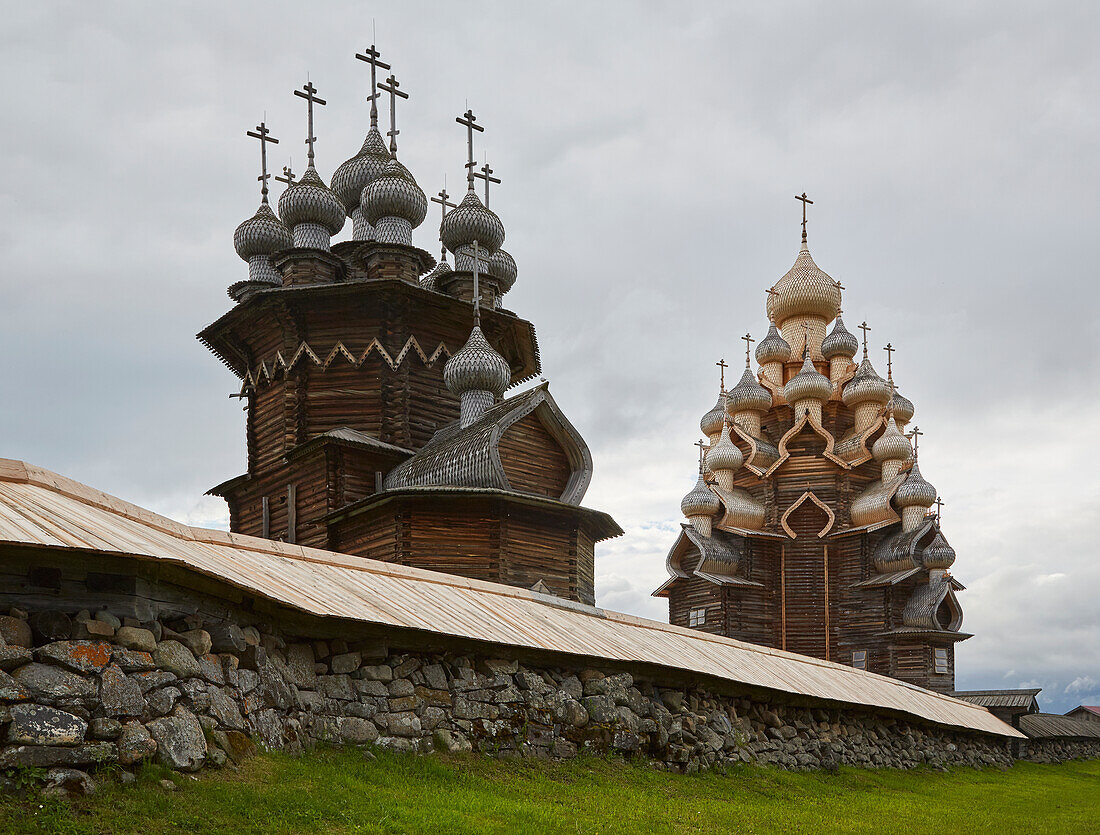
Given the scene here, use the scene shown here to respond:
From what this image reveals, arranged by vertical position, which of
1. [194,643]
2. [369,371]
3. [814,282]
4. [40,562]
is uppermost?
[814,282]

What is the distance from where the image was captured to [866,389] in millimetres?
34625

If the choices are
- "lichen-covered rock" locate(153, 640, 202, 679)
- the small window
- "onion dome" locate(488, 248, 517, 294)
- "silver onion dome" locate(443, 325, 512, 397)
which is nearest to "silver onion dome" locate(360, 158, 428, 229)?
"onion dome" locate(488, 248, 517, 294)

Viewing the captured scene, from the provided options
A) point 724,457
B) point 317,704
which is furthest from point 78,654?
point 724,457

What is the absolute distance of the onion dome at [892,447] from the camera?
3306cm

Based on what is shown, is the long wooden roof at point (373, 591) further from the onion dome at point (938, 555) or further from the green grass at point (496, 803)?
the onion dome at point (938, 555)

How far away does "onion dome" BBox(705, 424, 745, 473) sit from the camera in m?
34.8

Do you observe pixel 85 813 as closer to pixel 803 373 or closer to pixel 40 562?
pixel 40 562

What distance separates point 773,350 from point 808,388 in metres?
3.08

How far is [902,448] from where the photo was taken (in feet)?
108

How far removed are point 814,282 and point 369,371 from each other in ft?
75.6

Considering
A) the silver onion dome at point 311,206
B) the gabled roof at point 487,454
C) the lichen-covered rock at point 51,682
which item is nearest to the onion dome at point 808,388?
the silver onion dome at point 311,206

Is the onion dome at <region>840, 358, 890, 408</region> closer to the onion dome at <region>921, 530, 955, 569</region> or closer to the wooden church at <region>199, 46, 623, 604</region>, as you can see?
the onion dome at <region>921, 530, 955, 569</region>

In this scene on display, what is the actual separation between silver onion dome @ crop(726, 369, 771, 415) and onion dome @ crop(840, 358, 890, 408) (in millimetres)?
2455

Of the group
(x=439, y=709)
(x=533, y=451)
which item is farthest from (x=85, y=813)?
(x=533, y=451)
